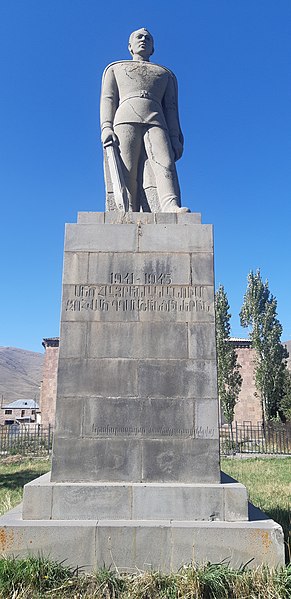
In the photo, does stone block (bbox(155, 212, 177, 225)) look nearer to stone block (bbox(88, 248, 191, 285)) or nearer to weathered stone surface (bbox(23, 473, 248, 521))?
stone block (bbox(88, 248, 191, 285))

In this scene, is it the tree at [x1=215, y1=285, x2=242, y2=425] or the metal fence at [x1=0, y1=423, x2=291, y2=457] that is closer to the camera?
the metal fence at [x1=0, y1=423, x2=291, y2=457]

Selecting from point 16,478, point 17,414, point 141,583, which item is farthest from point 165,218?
point 17,414

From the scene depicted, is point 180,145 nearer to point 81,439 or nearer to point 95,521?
point 81,439

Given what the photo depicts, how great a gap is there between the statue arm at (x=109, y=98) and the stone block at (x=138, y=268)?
100 inches

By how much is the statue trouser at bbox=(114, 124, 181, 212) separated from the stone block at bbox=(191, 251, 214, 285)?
1454 mm

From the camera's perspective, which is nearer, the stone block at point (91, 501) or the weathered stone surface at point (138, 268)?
the stone block at point (91, 501)

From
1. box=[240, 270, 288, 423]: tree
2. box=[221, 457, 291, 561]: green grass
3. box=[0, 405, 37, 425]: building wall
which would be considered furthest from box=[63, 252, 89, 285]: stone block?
box=[0, 405, 37, 425]: building wall

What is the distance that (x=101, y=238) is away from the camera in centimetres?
585

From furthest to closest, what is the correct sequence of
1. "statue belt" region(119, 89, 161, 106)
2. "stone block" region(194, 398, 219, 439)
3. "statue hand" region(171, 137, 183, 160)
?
1. "statue hand" region(171, 137, 183, 160)
2. "statue belt" region(119, 89, 161, 106)
3. "stone block" region(194, 398, 219, 439)

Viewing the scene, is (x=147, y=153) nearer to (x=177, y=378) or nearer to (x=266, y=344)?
(x=177, y=378)

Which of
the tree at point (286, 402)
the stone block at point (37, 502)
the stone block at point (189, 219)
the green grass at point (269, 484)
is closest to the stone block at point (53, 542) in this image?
the stone block at point (37, 502)

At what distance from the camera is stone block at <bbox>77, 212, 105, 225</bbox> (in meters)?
6.08

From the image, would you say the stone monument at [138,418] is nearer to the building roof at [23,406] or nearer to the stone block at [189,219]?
the stone block at [189,219]

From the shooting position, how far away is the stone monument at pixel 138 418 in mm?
4477
